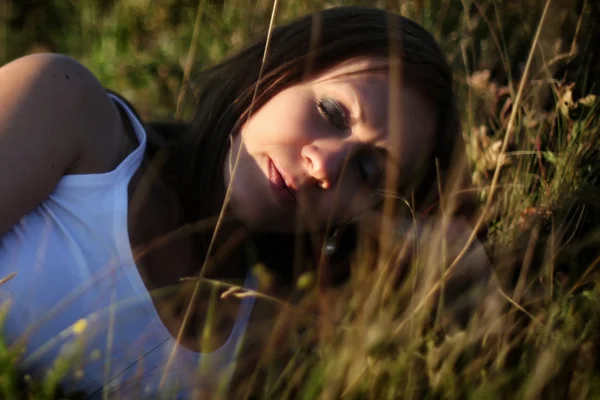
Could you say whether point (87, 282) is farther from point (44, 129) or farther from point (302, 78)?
point (302, 78)

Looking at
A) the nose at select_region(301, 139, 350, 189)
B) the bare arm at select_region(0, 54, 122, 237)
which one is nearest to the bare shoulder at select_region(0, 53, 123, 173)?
the bare arm at select_region(0, 54, 122, 237)

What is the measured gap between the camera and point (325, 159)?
1549 millimetres

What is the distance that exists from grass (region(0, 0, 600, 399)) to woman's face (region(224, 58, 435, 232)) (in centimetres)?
17

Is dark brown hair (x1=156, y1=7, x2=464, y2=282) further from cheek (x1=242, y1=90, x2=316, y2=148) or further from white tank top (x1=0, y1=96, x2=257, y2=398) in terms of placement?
white tank top (x1=0, y1=96, x2=257, y2=398)

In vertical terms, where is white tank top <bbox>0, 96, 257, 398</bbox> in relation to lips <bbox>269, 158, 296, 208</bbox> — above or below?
below

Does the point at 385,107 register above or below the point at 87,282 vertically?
above

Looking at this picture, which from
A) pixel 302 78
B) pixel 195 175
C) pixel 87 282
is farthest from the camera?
pixel 195 175

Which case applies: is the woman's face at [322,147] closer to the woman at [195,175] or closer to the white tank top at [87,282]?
the woman at [195,175]

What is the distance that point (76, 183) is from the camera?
5.21 feet

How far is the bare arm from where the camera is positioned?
1.48 metres

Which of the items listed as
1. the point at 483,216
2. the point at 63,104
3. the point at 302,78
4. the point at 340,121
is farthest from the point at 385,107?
the point at 63,104

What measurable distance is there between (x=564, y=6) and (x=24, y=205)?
5.86ft

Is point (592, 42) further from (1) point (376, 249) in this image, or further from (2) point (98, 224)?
(2) point (98, 224)

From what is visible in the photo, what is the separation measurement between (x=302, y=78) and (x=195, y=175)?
0.38 m
